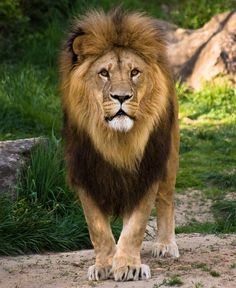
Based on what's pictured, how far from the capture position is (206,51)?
1321 centimetres

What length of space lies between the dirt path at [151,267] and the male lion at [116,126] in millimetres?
161

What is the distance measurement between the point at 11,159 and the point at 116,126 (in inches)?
106

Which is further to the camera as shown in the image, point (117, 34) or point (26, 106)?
point (26, 106)

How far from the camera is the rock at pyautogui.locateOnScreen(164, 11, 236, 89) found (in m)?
13.0

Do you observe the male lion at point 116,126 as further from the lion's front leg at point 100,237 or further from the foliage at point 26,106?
the foliage at point 26,106

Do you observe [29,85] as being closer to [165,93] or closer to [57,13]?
[57,13]

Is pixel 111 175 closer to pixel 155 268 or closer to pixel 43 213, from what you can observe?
pixel 155 268

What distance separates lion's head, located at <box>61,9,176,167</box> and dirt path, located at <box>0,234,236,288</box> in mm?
702

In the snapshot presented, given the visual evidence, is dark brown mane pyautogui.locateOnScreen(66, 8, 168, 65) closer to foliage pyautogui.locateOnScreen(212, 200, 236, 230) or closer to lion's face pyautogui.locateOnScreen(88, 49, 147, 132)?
lion's face pyautogui.locateOnScreen(88, 49, 147, 132)

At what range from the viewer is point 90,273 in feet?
18.0

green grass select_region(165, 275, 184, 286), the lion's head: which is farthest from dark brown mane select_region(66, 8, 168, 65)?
green grass select_region(165, 275, 184, 286)

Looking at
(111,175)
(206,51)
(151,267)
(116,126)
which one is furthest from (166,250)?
(206,51)

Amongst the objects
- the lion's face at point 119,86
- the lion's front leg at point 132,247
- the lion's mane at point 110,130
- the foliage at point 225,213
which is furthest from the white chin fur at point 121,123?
the foliage at point 225,213

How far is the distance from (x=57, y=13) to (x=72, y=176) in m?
8.95
